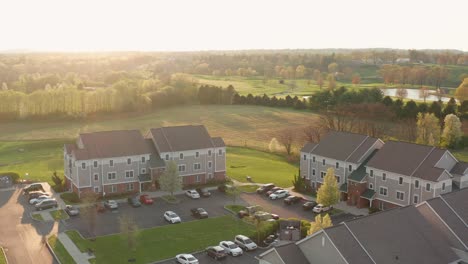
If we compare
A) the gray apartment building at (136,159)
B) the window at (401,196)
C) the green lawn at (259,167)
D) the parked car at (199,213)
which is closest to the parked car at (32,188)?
the gray apartment building at (136,159)

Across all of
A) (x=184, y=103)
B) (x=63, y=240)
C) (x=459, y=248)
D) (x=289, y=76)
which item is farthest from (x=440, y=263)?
(x=289, y=76)

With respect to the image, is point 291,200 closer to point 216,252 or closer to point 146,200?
point 146,200

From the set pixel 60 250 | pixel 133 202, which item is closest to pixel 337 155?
pixel 133 202

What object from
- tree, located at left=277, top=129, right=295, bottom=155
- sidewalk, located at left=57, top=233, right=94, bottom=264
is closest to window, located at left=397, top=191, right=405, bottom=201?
tree, located at left=277, top=129, right=295, bottom=155

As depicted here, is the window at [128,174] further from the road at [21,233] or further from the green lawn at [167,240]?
the green lawn at [167,240]

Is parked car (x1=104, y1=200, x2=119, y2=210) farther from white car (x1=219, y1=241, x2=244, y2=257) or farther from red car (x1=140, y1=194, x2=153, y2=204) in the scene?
white car (x1=219, y1=241, x2=244, y2=257)

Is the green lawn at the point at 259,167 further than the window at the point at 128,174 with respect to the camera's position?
Yes
